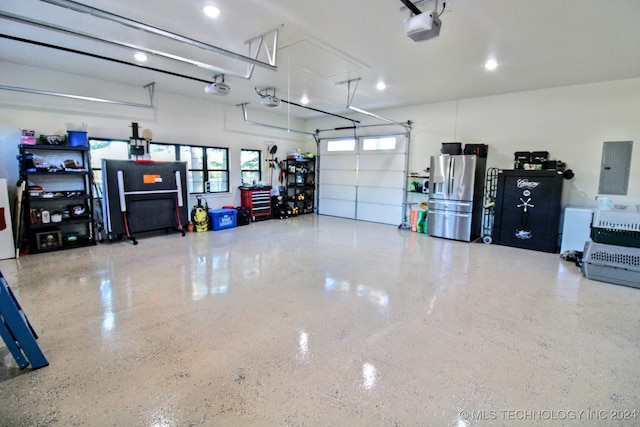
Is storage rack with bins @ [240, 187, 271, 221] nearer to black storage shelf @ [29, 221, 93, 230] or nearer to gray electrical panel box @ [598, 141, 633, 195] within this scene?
black storage shelf @ [29, 221, 93, 230]

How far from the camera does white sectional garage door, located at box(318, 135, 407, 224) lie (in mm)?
8039

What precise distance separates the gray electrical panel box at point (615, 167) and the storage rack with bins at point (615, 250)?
163cm

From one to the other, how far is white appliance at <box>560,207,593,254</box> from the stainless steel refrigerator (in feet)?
5.07

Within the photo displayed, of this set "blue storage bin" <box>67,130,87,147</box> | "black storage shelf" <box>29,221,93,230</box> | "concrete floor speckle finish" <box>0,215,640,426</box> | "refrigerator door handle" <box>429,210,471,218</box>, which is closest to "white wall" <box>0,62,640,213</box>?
"blue storage bin" <box>67,130,87,147</box>

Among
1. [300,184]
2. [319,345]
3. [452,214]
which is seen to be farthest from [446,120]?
[319,345]

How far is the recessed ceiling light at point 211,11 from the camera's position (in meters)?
2.97

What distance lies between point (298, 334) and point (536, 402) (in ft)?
5.59

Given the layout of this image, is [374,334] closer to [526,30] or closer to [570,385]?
[570,385]

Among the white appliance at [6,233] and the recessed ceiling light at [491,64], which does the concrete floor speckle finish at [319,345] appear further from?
the recessed ceiling light at [491,64]

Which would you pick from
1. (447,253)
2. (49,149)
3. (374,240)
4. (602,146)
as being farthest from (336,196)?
(49,149)

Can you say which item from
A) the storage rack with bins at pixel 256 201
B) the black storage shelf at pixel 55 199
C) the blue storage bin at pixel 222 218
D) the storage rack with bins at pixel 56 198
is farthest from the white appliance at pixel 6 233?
the storage rack with bins at pixel 256 201

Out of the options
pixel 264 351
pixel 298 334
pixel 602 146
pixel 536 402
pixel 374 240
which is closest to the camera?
pixel 536 402

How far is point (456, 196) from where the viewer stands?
634 cm

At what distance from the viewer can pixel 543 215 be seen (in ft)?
18.0
